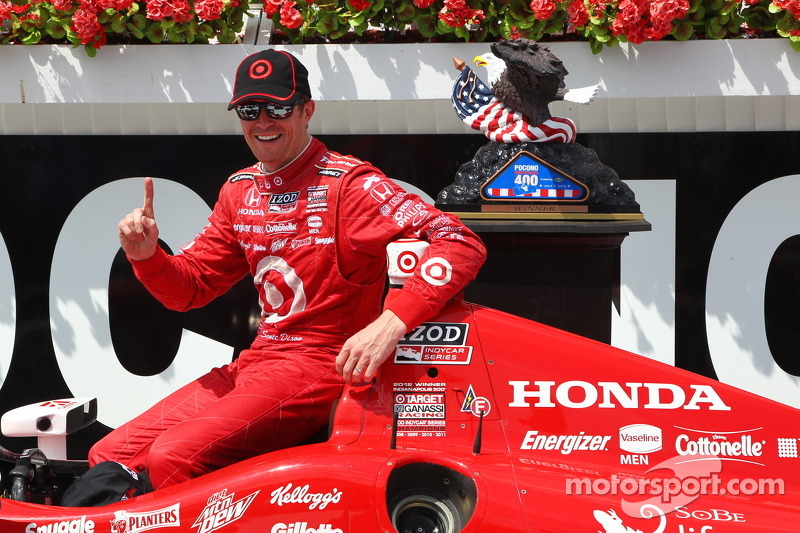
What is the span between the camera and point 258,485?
2189 millimetres

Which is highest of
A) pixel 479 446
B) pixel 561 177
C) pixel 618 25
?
pixel 618 25

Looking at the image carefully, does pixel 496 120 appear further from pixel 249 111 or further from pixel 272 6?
pixel 272 6

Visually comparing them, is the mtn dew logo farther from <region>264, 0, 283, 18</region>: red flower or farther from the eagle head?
<region>264, 0, 283, 18</region>: red flower

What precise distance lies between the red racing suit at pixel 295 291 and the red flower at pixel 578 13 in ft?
5.41

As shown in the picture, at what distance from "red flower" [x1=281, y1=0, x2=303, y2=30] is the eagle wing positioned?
3.82 ft

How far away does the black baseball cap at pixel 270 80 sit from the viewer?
8.48ft

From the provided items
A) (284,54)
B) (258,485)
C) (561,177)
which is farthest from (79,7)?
(258,485)

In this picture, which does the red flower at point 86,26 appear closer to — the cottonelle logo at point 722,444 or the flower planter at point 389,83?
the flower planter at point 389,83

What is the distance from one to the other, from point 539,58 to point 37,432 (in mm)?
2178

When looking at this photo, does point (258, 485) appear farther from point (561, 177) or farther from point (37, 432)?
point (561, 177)

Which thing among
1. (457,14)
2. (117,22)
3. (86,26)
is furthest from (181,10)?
(457,14)

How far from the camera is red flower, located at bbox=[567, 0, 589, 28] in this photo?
385 cm

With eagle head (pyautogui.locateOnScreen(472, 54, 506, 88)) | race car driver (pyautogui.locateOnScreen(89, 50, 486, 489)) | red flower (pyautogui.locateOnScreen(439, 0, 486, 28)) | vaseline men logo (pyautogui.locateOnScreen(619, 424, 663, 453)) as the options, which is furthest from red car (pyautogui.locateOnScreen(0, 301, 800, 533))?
red flower (pyautogui.locateOnScreen(439, 0, 486, 28))

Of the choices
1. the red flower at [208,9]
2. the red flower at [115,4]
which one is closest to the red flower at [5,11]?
the red flower at [115,4]
